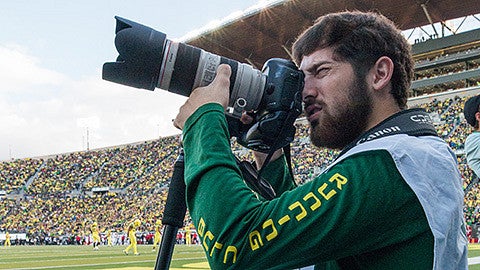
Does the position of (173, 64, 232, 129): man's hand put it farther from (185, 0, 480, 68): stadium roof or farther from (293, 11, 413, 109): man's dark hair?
(185, 0, 480, 68): stadium roof

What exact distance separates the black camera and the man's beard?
112mm

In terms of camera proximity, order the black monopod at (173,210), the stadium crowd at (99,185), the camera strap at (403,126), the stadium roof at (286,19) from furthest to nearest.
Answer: the stadium crowd at (99,185) < the stadium roof at (286,19) < the black monopod at (173,210) < the camera strap at (403,126)

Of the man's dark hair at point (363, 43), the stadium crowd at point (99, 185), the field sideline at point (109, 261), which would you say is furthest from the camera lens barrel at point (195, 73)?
the stadium crowd at point (99, 185)

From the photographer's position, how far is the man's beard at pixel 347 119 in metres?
1.45

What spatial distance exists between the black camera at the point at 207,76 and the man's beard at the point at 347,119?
11 centimetres

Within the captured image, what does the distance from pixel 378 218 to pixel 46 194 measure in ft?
142

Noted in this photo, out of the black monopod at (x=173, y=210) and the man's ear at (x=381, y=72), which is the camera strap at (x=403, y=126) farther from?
the black monopod at (x=173, y=210)

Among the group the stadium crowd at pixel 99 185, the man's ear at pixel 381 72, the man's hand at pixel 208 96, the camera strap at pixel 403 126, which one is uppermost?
the man's ear at pixel 381 72

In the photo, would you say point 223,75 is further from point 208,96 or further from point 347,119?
point 347,119

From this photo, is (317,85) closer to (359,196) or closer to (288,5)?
(359,196)

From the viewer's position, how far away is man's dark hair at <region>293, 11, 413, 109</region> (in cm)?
147

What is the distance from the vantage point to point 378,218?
1187 millimetres

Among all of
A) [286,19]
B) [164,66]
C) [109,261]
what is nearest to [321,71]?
[164,66]

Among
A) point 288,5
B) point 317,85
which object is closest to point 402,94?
point 317,85
